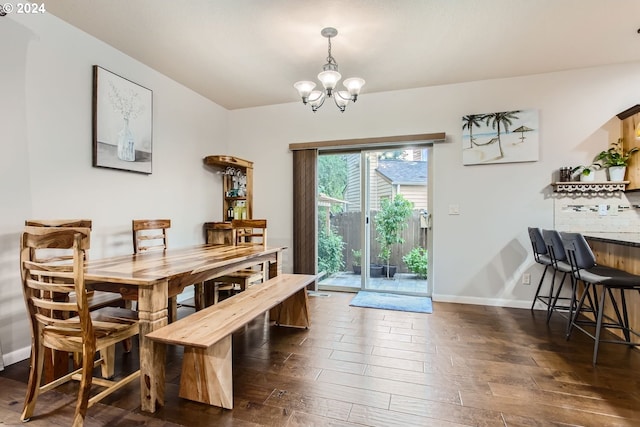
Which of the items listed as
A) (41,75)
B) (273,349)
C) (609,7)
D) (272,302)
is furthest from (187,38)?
(609,7)

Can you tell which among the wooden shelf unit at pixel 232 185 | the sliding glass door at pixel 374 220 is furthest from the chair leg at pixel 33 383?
the sliding glass door at pixel 374 220

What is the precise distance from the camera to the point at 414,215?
4.14m

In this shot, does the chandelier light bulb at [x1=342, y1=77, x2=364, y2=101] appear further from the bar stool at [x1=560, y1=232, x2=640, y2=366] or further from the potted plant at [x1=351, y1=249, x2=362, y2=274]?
the potted plant at [x1=351, y1=249, x2=362, y2=274]

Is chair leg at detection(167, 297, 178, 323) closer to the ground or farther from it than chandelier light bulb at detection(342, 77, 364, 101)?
closer to the ground

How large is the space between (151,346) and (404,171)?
11.3 feet

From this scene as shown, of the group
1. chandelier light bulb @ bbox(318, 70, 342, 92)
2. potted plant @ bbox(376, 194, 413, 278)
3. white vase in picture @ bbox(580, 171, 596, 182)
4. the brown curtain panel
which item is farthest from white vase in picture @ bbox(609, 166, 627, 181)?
the brown curtain panel

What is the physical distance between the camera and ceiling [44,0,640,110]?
2383 millimetres

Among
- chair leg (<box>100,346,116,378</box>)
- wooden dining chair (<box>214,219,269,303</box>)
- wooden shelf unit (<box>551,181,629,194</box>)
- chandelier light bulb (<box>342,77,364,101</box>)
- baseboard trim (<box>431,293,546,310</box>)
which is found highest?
chandelier light bulb (<box>342,77,364,101</box>)

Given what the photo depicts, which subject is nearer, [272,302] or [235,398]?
[235,398]

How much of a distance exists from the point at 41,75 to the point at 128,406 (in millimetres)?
2522

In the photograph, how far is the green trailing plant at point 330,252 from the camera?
454cm

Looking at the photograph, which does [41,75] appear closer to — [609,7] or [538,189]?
[609,7]

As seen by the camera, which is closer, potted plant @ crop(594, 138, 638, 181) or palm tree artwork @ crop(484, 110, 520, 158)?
potted plant @ crop(594, 138, 638, 181)

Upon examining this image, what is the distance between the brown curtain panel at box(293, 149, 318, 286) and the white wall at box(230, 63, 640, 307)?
370mm
